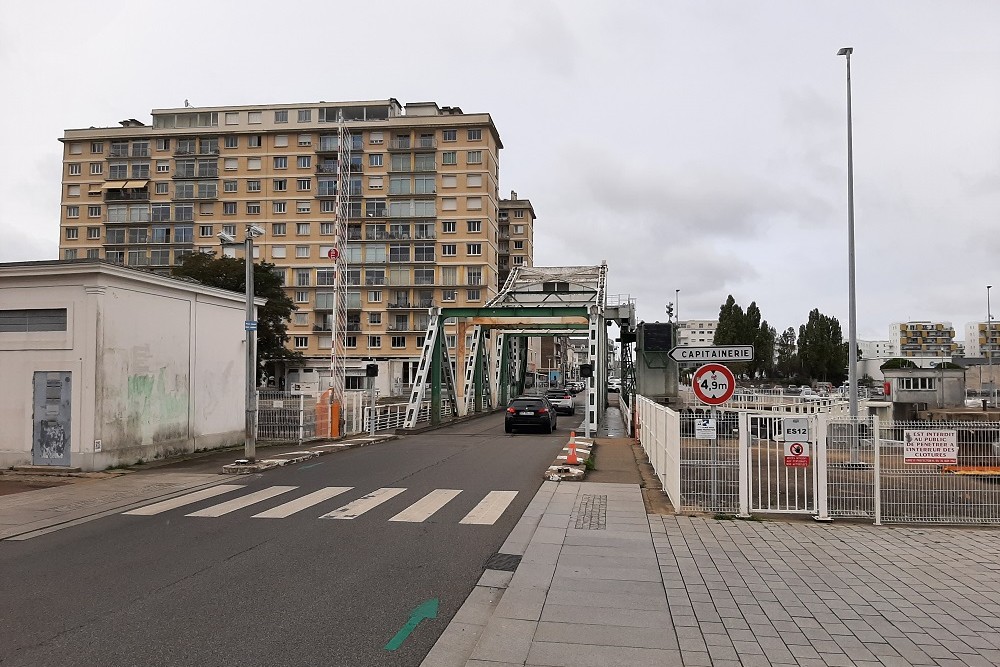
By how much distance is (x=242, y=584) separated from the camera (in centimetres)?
703

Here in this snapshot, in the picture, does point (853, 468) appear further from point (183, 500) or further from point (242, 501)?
point (183, 500)

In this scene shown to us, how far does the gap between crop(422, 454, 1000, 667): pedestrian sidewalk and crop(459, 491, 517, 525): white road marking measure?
710mm

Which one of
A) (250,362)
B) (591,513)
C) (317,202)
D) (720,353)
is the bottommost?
(591,513)

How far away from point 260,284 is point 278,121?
32.4 meters

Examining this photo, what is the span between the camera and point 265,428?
75.7ft

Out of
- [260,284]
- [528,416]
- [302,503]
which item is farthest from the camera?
[260,284]

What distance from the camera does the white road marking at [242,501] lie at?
11023 mm

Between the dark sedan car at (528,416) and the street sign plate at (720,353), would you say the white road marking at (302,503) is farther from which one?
the dark sedan car at (528,416)

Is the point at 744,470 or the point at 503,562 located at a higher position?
the point at 744,470

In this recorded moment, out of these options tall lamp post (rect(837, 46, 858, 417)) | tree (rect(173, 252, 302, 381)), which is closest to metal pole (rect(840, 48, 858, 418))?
tall lamp post (rect(837, 46, 858, 417))

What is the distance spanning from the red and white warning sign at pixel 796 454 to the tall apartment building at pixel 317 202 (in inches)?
2606

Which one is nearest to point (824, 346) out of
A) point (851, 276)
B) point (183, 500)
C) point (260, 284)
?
point (260, 284)

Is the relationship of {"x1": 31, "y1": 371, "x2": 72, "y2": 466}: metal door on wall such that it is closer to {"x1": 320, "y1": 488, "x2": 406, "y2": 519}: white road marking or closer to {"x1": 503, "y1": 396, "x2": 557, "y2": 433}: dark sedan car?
{"x1": 320, "y1": 488, "x2": 406, "y2": 519}: white road marking

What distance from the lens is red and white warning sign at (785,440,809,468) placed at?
10172 mm
